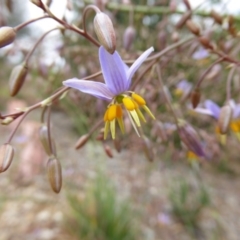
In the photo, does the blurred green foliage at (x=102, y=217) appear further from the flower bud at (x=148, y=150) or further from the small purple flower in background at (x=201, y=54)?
the flower bud at (x=148, y=150)

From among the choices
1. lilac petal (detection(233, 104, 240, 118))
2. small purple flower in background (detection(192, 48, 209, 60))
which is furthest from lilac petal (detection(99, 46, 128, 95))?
small purple flower in background (detection(192, 48, 209, 60))

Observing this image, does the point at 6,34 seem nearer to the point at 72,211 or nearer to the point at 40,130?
the point at 40,130

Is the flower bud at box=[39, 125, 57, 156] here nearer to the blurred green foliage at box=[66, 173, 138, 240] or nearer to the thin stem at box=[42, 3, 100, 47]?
the thin stem at box=[42, 3, 100, 47]

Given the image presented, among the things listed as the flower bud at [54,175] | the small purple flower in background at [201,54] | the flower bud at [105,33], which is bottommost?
the small purple flower in background at [201,54]

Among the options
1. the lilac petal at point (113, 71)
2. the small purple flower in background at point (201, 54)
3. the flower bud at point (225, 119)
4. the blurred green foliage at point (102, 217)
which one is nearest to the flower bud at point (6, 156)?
the lilac petal at point (113, 71)

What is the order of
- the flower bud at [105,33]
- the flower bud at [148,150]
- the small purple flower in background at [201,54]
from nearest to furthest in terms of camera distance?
the flower bud at [105,33]
the flower bud at [148,150]
the small purple flower in background at [201,54]

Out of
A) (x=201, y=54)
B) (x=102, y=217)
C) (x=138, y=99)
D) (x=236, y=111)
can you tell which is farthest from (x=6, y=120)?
(x=102, y=217)
